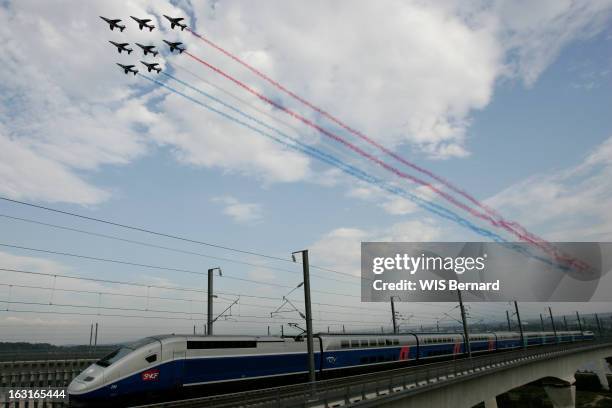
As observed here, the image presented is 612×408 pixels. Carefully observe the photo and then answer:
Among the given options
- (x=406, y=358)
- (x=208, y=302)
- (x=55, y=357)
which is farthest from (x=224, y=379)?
(x=406, y=358)

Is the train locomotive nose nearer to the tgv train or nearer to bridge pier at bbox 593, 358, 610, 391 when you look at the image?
the tgv train

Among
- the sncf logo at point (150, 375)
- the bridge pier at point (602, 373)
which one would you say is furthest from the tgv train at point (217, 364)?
the bridge pier at point (602, 373)

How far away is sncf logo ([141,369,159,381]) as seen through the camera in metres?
21.4

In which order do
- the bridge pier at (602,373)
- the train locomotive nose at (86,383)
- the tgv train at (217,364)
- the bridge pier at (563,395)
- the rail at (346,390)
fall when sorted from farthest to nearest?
1. the bridge pier at (602,373)
2. the bridge pier at (563,395)
3. the tgv train at (217,364)
4. the train locomotive nose at (86,383)
5. the rail at (346,390)

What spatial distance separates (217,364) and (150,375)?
419 cm

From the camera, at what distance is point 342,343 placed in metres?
33.5

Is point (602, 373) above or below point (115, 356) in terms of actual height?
below

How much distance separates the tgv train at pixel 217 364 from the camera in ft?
67.2

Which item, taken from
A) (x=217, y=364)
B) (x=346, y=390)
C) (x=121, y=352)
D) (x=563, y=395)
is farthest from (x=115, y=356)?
(x=563, y=395)

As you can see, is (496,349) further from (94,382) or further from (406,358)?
(94,382)

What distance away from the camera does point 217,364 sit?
24.7 metres

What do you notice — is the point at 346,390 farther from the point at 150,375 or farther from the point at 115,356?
the point at 115,356

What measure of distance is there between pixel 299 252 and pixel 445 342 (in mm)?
28106

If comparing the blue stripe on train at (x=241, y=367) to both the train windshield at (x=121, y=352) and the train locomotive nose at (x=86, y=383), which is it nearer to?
the train windshield at (x=121, y=352)
